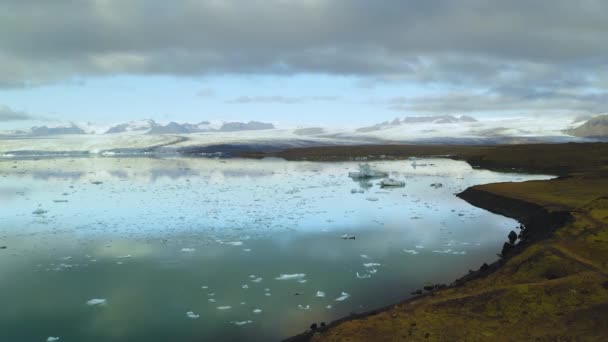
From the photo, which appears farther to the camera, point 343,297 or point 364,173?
point 364,173

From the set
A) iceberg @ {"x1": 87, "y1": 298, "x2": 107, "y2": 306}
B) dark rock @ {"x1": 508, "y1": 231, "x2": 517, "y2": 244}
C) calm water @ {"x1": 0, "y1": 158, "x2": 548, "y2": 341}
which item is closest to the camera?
calm water @ {"x1": 0, "y1": 158, "x2": 548, "y2": 341}

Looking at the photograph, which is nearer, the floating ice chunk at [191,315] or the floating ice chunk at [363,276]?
the floating ice chunk at [191,315]

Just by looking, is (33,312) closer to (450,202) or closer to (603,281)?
(603,281)

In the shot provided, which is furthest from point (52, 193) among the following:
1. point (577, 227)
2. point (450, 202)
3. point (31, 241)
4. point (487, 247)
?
point (577, 227)

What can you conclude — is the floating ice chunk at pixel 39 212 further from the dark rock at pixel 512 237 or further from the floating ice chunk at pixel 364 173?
the floating ice chunk at pixel 364 173

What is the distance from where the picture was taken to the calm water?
379 inches

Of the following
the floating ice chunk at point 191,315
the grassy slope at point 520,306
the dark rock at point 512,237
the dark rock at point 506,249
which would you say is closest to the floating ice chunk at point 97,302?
the floating ice chunk at point 191,315

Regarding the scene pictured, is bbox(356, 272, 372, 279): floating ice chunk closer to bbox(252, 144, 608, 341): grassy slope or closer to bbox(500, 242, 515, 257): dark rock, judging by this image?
bbox(252, 144, 608, 341): grassy slope

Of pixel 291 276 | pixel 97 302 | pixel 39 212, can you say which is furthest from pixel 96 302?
pixel 39 212

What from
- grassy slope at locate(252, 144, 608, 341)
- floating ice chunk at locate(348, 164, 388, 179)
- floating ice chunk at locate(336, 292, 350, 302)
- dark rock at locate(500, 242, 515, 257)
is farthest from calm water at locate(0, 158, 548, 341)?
floating ice chunk at locate(348, 164, 388, 179)

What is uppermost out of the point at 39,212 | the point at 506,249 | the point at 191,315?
the point at 39,212

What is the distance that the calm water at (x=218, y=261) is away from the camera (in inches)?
379

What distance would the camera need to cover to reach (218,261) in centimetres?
1383

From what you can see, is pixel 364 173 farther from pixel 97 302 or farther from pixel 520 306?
pixel 520 306
